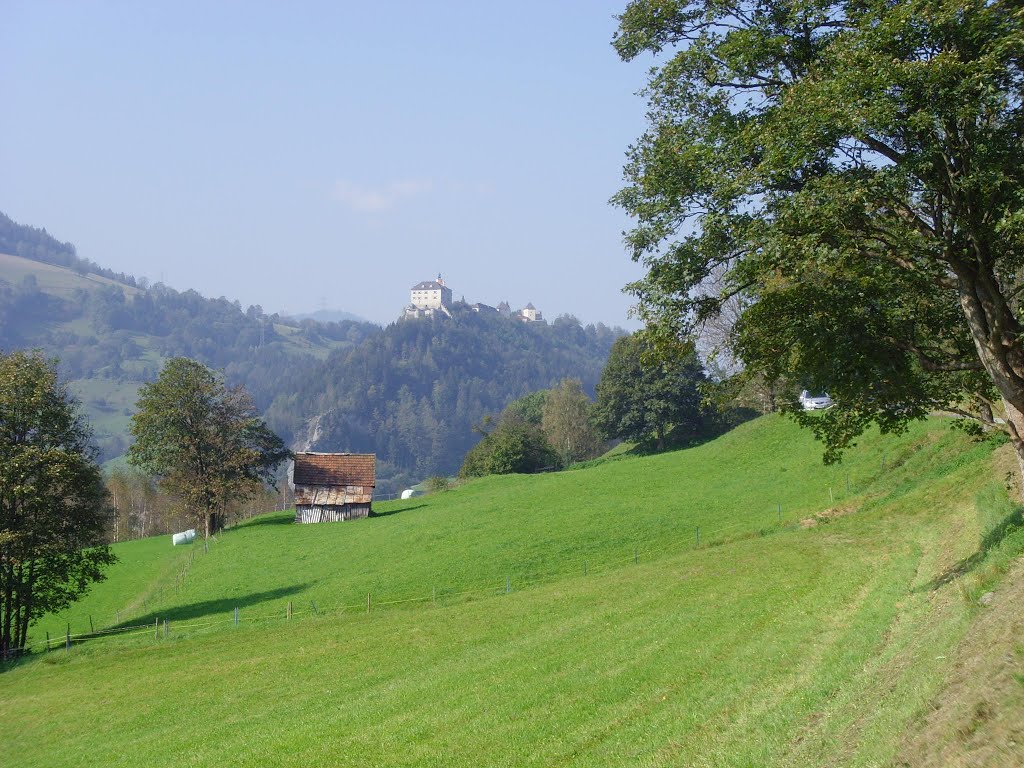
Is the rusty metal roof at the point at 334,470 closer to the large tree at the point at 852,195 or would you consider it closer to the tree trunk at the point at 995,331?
the large tree at the point at 852,195

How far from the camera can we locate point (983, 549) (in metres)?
17.6

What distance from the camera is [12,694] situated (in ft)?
102

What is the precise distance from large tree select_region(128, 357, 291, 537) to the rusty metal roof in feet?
13.1

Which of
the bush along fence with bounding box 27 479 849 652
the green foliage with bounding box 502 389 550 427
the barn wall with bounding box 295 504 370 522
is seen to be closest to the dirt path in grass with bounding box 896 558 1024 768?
the bush along fence with bounding box 27 479 849 652

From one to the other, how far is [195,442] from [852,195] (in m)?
65.4

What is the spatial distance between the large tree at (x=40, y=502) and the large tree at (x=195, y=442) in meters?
28.4

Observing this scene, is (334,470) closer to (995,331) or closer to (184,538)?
(184,538)

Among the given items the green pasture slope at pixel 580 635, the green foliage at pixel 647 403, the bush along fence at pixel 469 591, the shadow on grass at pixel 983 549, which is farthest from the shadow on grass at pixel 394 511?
the shadow on grass at pixel 983 549

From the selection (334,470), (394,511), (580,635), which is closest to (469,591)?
(580,635)

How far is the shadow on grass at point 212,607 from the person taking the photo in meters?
41.8

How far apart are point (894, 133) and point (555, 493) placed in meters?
47.1

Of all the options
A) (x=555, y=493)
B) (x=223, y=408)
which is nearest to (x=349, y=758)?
(x=555, y=493)

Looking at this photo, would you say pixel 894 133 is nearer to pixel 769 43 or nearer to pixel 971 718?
pixel 769 43

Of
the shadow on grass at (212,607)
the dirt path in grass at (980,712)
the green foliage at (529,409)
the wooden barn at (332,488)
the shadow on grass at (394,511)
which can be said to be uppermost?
the green foliage at (529,409)
